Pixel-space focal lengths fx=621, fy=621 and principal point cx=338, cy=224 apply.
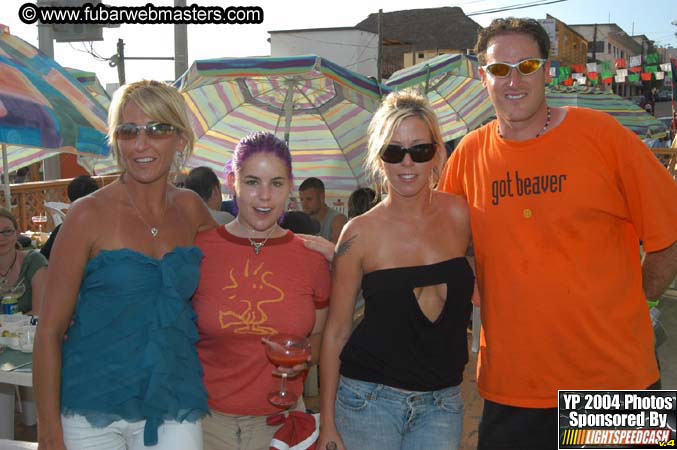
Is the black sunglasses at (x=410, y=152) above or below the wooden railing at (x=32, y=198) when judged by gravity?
above

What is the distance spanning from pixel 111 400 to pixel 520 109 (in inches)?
74.0

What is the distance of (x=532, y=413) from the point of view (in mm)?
2436

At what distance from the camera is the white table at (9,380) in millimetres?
3475

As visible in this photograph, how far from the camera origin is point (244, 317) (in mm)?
2346

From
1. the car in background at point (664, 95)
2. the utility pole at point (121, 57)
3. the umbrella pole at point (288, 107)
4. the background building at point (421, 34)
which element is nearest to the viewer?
the umbrella pole at point (288, 107)

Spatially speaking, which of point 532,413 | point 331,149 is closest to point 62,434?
point 532,413

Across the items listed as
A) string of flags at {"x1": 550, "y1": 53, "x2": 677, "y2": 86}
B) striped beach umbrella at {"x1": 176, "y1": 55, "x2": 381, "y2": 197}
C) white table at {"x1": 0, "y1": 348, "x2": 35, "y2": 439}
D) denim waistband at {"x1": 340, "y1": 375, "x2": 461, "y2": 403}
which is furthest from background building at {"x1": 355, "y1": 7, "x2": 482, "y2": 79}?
denim waistband at {"x1": 340, "y1": 375, "x2": 461, "y2": 403}

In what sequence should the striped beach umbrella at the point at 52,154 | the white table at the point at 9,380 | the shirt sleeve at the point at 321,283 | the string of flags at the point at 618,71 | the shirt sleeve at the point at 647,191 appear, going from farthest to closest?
the string of flags at the point at 618,71 < the striped beach umbrella at the point at 52,154 < the white table at the point at 9,380 < the shirt sleeve at the point at 321,283 < the shirt sleeve at the point at 647,191

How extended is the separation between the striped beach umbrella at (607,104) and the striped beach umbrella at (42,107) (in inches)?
383

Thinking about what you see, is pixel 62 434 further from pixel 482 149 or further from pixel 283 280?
pixel 482 149

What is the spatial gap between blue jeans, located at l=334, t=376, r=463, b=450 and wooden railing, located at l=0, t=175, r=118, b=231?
8.00 meters

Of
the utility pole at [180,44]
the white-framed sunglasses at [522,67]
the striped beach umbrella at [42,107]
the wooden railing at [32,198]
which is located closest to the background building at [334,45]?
the utility pole at [180,44]

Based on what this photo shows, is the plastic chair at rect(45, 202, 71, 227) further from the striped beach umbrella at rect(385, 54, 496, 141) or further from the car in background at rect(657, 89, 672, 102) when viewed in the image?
the car in background at rect(657, 89, 672, 102)

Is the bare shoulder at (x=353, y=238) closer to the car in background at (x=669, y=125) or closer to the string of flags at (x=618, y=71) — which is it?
the string of flags at (x=618, y=71)
